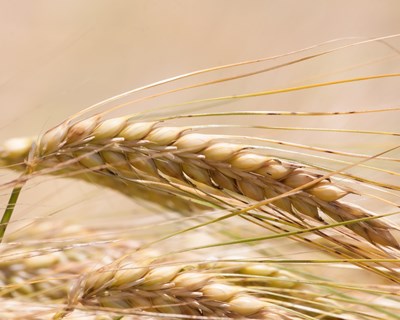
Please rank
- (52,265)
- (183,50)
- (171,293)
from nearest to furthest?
1. (171,293)
2. (52,265)
3. (183,50)

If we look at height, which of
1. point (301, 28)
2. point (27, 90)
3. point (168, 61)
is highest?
point (301, 28)

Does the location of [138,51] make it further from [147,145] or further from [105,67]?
[147,145]

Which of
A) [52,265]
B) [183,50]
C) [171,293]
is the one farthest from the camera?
[183,50]

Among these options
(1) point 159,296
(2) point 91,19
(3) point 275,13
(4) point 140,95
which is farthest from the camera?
(3) point 275,13

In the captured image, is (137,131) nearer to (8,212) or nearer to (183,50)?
(8,212)

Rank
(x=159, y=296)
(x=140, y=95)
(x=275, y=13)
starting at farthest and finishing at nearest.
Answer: (x=275, y=13) → (x=140, y=95) → (x=159, y=296)

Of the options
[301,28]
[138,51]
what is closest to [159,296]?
[138,51]

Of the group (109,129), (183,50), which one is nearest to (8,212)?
(109,129)
